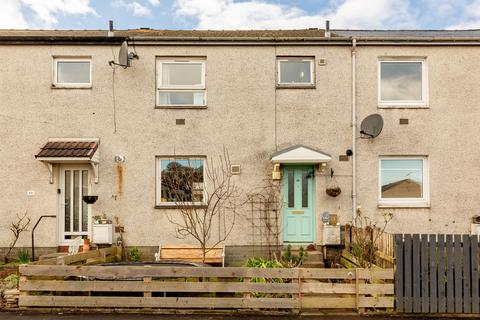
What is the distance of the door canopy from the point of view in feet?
30.7

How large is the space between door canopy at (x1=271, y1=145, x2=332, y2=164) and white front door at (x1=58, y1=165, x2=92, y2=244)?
16.8 feet

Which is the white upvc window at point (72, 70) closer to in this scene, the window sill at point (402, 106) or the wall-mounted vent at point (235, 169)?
the wall-mounted vent at point (235, 169)

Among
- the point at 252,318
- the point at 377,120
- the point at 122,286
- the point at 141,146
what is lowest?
the point at 252,318

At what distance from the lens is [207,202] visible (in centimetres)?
984

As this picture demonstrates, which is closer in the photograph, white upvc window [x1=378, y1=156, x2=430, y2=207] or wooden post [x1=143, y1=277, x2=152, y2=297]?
wooden post [x1=143, y1=277, x2=152, y2=297]

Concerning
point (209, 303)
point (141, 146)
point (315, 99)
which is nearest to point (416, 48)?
point (315, 99)

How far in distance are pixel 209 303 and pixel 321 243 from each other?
4.44 m

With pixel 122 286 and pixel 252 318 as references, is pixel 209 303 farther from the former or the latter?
pixel 122 286

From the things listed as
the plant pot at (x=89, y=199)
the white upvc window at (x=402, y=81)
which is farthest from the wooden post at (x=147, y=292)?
the white upvc window at (x=402, y=81)

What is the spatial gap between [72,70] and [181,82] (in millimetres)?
2972

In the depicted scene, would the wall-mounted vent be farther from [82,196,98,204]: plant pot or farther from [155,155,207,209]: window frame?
[82,196,98,204]: plant pot

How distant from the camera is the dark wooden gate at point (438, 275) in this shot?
608 cm

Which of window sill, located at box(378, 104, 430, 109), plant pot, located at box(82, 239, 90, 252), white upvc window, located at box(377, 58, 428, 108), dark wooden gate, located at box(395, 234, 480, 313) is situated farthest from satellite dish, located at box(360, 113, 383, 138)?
plant pot, located at box(82, 239, 90, 252)

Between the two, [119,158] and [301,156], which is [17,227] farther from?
[301,156]
